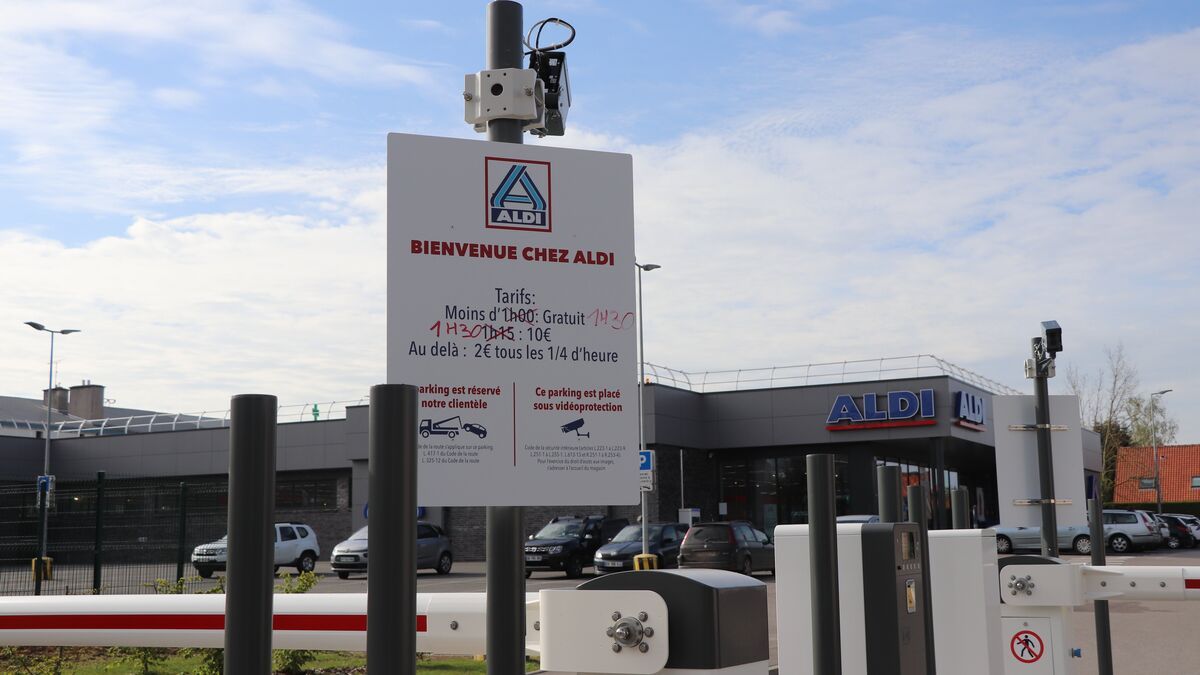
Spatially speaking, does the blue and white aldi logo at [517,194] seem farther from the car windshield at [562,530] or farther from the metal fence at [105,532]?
the car windshield at [562,530]

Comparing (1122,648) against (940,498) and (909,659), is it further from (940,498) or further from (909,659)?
(940,498)

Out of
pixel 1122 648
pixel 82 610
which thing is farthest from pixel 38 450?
pixel 82 610

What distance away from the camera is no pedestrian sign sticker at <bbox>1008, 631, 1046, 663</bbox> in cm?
611

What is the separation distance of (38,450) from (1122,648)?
164ft

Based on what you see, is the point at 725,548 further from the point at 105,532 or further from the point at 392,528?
the point at 392,528

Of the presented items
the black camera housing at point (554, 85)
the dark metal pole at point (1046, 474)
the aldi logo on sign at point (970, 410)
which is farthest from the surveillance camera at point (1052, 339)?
the aldi logo on sign at point (970, 410)

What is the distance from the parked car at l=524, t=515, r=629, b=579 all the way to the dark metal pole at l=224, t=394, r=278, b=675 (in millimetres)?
28178

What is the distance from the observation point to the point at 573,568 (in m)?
31.3

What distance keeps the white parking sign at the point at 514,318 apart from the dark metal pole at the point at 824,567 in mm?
851

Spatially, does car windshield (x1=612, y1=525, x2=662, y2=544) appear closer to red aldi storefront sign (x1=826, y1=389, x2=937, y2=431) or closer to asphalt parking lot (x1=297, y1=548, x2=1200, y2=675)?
asphalt parking lot (x1=297, y1=548, x2=1200, y2=675)

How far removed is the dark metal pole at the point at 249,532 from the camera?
199 cm

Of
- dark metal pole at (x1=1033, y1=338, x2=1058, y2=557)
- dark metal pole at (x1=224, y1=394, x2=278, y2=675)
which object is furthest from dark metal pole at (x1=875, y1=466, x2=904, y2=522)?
dark metal pole at (x1=1033, y1=338, x2=1058, y2=557)

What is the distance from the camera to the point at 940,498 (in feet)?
147

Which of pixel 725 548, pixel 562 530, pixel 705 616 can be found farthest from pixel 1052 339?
pixel 562 530
